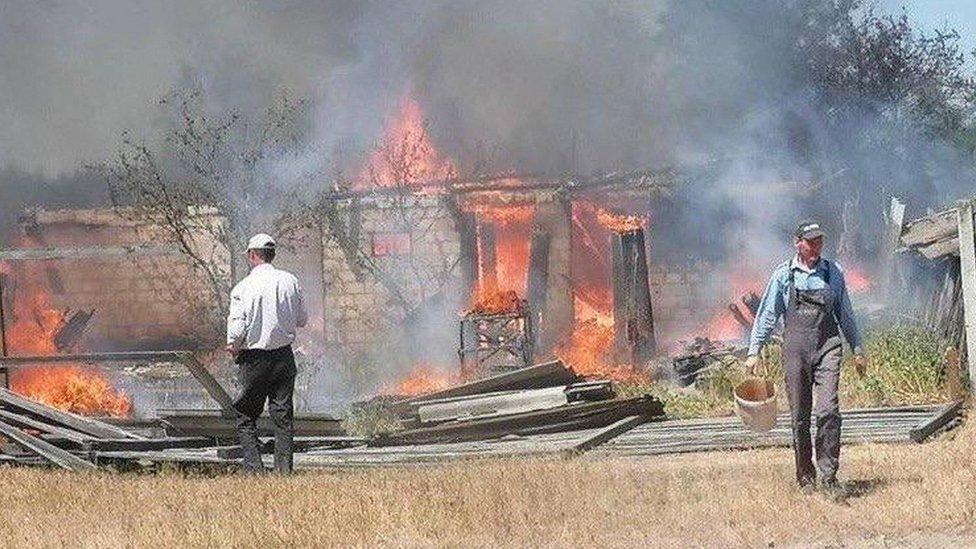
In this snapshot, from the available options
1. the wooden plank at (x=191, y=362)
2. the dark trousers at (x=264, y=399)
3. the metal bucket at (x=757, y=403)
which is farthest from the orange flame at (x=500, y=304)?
the metal bucket at (x=757, y=403)

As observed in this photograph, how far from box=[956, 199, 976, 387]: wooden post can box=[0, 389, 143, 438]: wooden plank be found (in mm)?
8264

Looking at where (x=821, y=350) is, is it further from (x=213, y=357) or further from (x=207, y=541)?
(x=213, y=357)

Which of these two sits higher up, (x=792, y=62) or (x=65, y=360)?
(x=792, y=62)

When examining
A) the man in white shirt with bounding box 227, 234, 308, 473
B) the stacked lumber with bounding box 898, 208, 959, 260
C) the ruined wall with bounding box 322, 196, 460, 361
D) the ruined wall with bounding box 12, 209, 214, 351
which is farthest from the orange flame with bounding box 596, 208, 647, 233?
the man in white shirt with bounding box 227, 234, 308, 473

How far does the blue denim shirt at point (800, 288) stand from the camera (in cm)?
871

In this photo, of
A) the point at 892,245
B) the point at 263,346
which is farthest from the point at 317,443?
the point at 892,245

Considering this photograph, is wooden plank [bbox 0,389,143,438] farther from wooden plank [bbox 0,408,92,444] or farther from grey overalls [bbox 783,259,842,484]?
grey overalls [bbox 783,259,842,484]

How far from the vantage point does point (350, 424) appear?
1596 cm

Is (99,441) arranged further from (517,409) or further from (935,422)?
(935,422)

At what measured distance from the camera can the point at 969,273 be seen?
12.5 meters

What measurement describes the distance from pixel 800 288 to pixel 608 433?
3.94 metres

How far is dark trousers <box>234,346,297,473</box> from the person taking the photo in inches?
400

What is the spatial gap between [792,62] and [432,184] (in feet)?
31.7

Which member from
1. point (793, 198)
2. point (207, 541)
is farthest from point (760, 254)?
point (207, 541)
